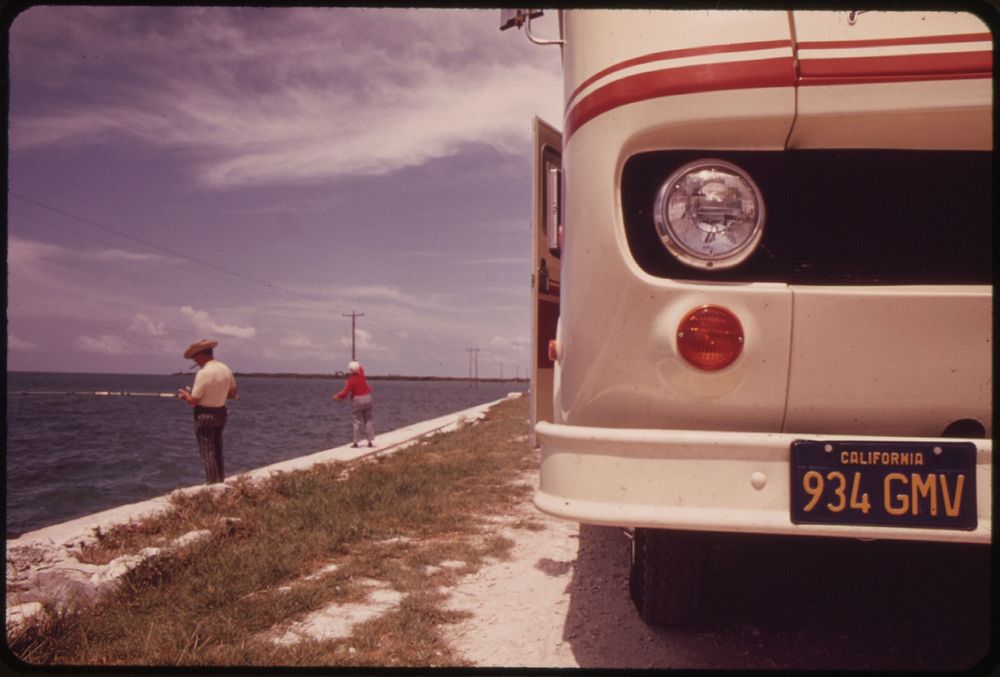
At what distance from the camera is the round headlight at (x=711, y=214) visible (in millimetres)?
1776

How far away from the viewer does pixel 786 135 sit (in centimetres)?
173

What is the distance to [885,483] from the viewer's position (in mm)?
1579

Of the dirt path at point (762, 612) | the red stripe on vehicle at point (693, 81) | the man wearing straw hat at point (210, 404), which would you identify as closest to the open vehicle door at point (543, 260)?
the red stripe on vehicle at point (693, 81)

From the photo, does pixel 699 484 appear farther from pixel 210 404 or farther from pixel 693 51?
pixel 210 404

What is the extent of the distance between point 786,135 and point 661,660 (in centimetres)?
189

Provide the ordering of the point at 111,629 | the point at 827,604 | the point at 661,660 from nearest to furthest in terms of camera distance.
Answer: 1. the point at 661,660
2. the point at 111,629
3. the point at 827,604

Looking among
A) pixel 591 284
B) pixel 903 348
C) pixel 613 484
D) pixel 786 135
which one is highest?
pixel 786 135

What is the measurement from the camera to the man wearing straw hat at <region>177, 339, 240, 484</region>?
6094 millimetres

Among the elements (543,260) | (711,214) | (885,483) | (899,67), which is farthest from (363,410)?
(899,67)

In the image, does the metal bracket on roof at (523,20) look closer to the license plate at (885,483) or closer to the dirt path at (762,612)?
the license plate at (885,483)

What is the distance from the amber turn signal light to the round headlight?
5.8 inches

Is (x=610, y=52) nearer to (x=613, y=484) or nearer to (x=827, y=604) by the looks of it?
(x=613, y=484)

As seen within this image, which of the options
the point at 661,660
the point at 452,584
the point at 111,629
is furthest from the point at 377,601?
the point at 661,660

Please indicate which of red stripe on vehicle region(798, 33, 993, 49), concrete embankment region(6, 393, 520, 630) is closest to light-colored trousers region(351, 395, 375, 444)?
concrete embankment region(6, 393, 520, 630)
